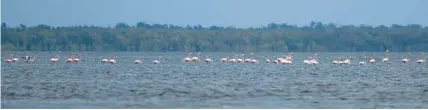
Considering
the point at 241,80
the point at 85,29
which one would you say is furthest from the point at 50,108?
the point at 85,29

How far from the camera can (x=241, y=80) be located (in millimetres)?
49844

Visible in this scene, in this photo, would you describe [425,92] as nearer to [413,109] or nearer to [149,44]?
[413,109]

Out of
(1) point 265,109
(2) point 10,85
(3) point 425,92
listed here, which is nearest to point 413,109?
(1) point 265,109

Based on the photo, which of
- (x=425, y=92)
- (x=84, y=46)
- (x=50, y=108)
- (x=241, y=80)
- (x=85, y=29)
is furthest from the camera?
(x=85, y=29)

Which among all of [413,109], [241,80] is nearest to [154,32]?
[241,80]

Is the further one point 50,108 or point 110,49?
point 110,49

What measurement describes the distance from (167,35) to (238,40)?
1104cm

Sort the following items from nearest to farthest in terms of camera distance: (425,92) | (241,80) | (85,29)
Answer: (425,92) → (241,80) → (85,29)

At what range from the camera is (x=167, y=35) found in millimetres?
184000

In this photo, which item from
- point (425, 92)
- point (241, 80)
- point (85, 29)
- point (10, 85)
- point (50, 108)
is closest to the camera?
point (50, 108)

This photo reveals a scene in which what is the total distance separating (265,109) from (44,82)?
17.4 meters

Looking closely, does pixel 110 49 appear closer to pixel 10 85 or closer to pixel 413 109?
pixel 10 85

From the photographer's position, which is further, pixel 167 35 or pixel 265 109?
pixel 167 35

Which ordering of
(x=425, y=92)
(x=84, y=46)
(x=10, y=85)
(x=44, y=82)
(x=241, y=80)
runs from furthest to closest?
1. (x=84, y=46)
2. (x=241, y=80)
3. (x=44, y=82)
4. (x=10, y=85)
5. (x=425, y=92)
